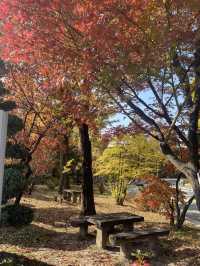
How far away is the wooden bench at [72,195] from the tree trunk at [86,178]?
4296 millimetres

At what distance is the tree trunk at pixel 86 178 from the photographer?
1127cm

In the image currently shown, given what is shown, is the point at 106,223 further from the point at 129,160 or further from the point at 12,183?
the point at 129,160

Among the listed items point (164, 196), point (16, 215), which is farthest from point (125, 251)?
point (164, 196)

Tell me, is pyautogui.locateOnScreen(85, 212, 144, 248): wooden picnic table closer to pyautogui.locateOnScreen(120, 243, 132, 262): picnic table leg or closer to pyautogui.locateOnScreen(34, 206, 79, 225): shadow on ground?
pyautogui.locateOnScreen(120, 243, 132, 262): picnic table leg

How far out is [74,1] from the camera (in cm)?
598

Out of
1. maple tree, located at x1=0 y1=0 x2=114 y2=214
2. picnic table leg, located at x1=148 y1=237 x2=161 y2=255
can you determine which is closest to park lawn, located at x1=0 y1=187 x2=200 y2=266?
picnic table leg, located at x1=148 y1=237 x2=161 y2=255

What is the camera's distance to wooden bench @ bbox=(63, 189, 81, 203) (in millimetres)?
15719

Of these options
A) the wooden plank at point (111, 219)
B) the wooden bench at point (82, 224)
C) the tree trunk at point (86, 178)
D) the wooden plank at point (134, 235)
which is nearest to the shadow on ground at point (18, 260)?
the wooden plank at point (134, 235)

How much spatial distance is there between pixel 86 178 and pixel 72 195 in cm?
483

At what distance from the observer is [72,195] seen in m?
16.0

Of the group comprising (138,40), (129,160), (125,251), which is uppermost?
(138,40)

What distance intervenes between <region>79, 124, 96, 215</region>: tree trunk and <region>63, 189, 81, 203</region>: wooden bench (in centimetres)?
430

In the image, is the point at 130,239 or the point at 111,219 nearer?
the point at 130,239

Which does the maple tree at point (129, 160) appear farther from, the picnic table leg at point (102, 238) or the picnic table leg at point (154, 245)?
the picnic table leg at point (154, 245)
